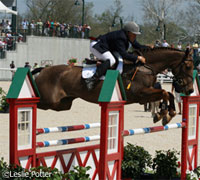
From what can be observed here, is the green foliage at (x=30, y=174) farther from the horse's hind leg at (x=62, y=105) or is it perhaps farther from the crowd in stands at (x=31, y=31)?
the crowd in stands at (x=31, y=31)

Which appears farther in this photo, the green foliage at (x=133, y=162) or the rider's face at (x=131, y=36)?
the rider's face at (x=131, y=36)

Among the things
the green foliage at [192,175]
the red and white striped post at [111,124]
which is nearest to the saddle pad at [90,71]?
the green foliage at [192,175]

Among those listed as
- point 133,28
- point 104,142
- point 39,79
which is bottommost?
point 104,142

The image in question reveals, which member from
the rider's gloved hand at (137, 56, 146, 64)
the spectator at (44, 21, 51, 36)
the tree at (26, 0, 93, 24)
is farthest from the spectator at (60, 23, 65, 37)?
the rider's gloved hand at (137, 56, 146, 64)

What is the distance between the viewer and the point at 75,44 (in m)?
36.5

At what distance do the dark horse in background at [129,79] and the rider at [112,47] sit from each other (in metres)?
0.17

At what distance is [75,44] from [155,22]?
1882cm

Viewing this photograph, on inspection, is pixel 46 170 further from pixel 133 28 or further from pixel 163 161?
pixel 133 28

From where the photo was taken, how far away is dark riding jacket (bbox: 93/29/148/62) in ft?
22.1

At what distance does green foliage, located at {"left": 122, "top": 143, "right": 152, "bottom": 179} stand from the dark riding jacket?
1397 millimetres

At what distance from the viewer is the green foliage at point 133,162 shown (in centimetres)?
590

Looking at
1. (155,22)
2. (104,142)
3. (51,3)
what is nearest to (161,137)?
(104,142)

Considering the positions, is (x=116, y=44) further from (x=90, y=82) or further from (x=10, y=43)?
(x=10, y=43)

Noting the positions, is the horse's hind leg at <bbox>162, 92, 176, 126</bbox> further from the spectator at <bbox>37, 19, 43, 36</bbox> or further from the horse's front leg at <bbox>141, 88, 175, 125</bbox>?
the spectator at <bbox>37, 19, 43, 36</bbox>
